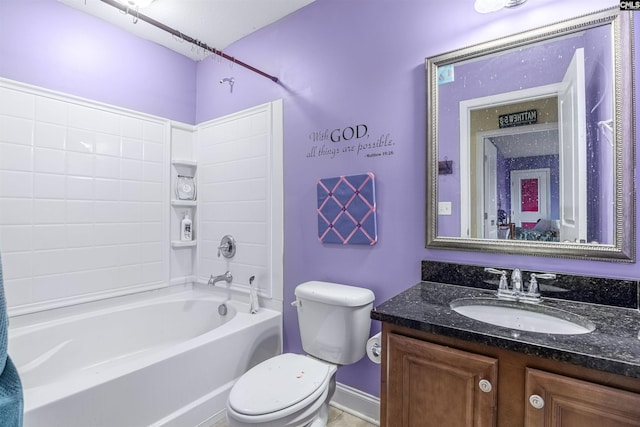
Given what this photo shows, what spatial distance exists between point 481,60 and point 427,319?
118 cm

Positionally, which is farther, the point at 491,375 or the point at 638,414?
the point at 491,375

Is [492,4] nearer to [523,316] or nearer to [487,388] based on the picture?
[523,316]

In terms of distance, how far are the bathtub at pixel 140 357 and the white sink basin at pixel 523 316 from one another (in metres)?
1.29

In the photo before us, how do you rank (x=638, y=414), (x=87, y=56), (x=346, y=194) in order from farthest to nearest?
(x=87, y=56)
(x=346, y=194)
(x=638, y=414)

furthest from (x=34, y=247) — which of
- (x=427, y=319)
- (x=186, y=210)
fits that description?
(x=427, y=319)

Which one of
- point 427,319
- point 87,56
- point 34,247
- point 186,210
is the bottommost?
point 427,319

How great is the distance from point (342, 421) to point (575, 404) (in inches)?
50.9

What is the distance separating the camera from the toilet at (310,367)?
4.07 feet

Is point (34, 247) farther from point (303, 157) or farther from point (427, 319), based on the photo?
point (427, 319)

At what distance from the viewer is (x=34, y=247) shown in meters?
1.89

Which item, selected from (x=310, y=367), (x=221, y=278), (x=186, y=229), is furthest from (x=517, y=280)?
(x=186, y=229)

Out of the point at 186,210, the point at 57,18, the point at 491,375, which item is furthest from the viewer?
the point at 186,210

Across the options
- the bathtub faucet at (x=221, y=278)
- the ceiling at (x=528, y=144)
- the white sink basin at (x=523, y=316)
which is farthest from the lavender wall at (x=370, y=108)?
the bathtub faucet at (x=221, y=278)

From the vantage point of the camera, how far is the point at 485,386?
0.90 meters
